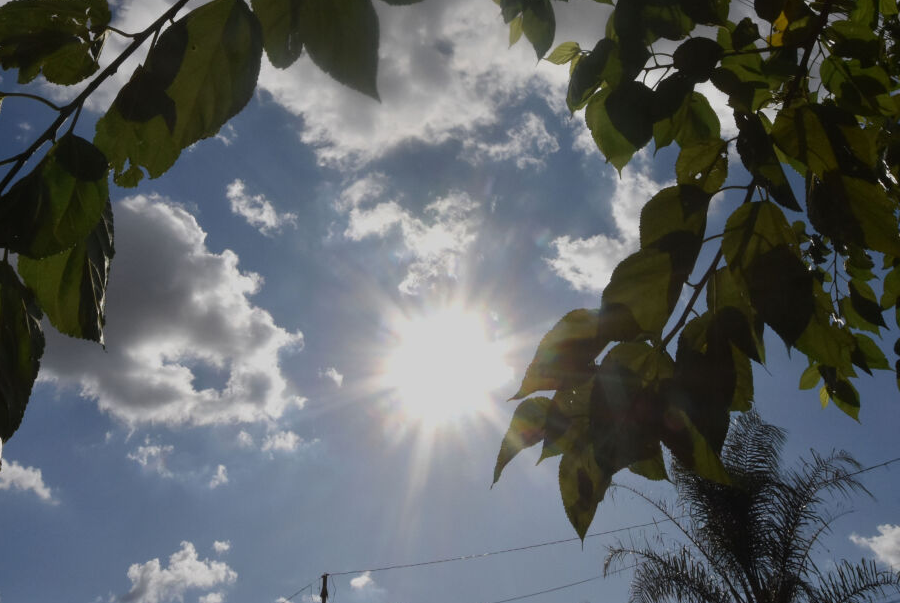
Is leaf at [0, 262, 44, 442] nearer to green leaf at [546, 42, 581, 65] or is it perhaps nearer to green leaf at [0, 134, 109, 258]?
green leaf at [0, 134, 109, 258]

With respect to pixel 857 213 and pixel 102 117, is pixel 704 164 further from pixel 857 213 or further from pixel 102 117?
pixel 102 117

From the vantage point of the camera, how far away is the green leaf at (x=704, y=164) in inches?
25.5

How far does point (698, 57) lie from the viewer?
2.13 feet

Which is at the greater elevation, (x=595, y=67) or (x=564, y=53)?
(x=564, y=53)

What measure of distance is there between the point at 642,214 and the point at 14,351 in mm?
522

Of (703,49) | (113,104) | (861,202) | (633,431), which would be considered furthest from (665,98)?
(113,104)

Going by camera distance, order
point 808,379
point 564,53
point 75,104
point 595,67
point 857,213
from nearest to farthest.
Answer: point 75,104 → point 857,213 → point 595,67 → point 564,53 → point 808,379

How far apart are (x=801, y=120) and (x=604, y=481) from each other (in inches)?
15.9

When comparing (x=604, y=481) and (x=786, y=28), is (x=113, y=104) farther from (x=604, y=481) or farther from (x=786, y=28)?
(x=786, y=28)

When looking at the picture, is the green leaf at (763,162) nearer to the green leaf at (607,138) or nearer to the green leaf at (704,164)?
the green leaf at (704,164)

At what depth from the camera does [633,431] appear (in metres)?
0.54

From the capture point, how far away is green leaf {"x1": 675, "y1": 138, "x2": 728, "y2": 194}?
2.13 feet

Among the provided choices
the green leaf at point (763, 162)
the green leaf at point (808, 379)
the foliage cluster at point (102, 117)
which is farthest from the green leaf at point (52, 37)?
the green leaf at point (808, 379)

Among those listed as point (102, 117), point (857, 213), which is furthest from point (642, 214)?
point (102, 117)
